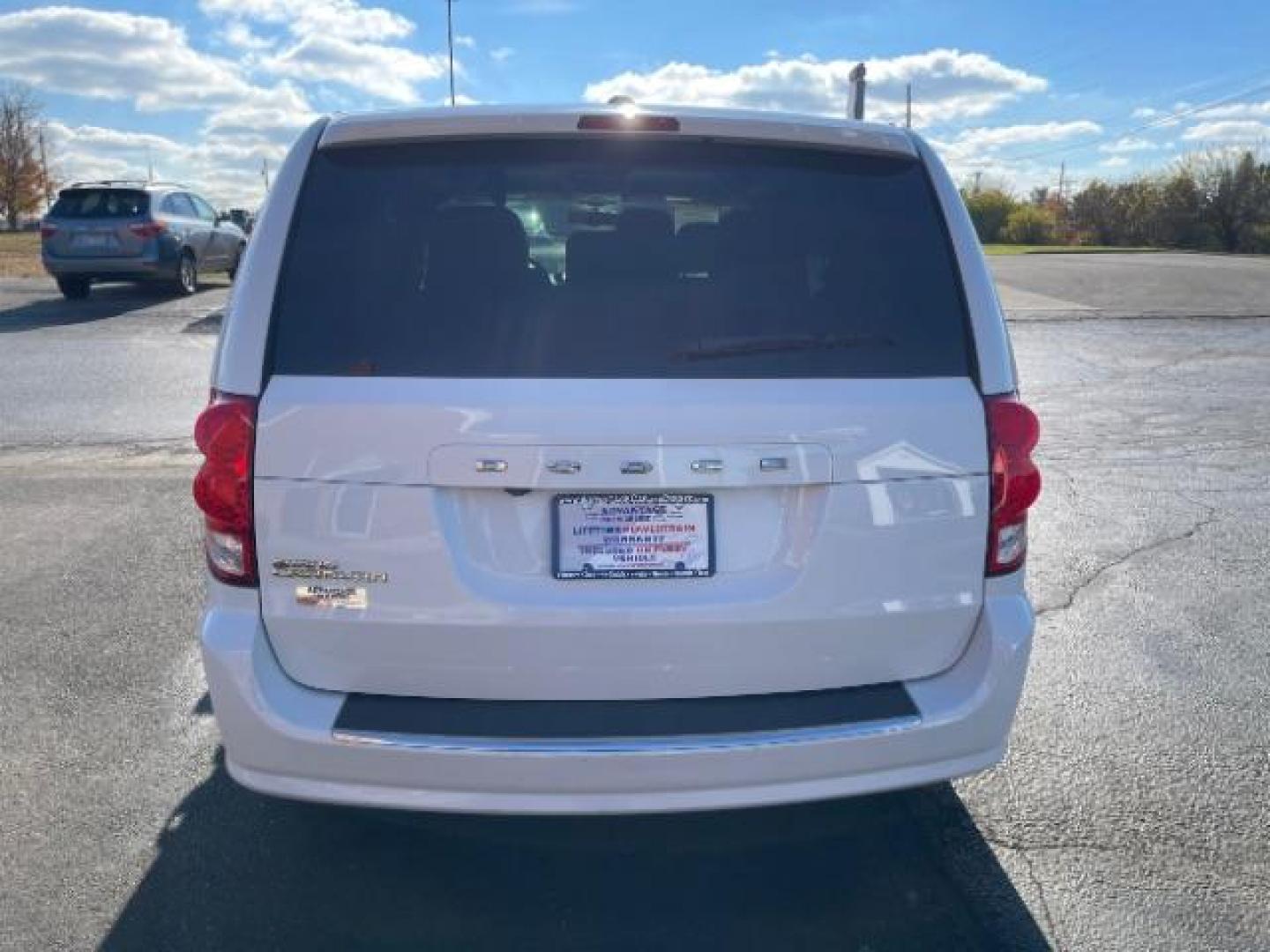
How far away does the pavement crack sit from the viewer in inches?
205

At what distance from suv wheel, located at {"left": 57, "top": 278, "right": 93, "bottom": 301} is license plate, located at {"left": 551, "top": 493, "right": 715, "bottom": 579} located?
18.4 metres

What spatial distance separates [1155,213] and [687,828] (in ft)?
181

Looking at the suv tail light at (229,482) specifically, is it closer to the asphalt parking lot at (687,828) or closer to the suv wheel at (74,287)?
the asphalt parking lot at (687,828)

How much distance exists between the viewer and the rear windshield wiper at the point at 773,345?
8.77ft

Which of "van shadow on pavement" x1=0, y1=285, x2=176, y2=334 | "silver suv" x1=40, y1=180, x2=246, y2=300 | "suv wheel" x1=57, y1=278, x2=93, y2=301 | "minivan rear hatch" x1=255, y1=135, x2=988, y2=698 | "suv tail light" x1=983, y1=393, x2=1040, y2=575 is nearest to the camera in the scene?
"minivan rear hatch" x1=255, y1=135, x2=988, y2=698

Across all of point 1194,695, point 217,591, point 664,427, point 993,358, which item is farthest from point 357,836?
point 1194,695

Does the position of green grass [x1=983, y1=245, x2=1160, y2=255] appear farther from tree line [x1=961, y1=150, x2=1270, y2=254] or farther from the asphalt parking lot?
the asphalt parking lot

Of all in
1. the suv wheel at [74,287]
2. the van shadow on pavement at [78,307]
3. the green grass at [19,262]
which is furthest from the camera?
the green grass at [19,262]

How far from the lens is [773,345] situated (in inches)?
107

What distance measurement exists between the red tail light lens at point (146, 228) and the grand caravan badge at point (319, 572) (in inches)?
672

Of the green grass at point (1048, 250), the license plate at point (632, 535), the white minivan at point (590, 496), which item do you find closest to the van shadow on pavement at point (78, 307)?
the white minivan at point (590, 496)

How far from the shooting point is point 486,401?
2559mm

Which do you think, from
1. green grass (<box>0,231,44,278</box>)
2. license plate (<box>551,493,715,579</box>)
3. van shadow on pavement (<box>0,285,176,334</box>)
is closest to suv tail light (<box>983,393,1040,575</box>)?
license plate (<box>551,493,715,579</box>)

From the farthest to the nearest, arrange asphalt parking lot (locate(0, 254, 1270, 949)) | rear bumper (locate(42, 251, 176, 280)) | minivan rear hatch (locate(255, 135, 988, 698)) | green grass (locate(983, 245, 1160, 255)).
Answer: green grass (locate(983, 245, 1160, 255)) → rear bumper (locate(42, 251, 176, 280)) → asphalt parking lot (locate(0, 254, 1270, 949)) → minivan rear hatch (locate(255, 135, 988, 698))
